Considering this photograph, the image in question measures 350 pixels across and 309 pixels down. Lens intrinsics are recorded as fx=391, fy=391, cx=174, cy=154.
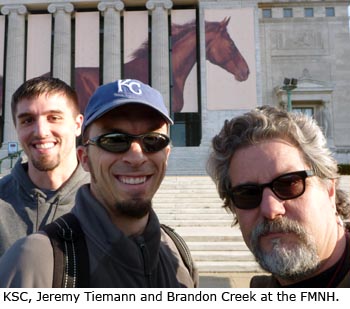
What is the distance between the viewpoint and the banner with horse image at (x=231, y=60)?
27781mm

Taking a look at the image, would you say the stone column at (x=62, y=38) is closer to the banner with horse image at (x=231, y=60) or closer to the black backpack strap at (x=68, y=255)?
the banner with horse image at (x=231, y=60)

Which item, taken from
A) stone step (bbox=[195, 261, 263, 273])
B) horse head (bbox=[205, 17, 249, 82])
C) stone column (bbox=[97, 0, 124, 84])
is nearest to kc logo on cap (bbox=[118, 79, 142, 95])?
stone step (bbox=[195, 261, 263, 273])

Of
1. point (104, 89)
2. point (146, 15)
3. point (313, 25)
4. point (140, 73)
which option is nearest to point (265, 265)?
point (104, 89)

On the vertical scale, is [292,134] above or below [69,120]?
below

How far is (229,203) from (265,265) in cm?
46

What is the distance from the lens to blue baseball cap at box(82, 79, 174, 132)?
6.45ft

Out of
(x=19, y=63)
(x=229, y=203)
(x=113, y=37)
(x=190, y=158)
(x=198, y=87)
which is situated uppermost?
(x=113, y=37)

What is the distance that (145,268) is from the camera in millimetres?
1908

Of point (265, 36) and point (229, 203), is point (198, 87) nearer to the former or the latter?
point (265, 36)

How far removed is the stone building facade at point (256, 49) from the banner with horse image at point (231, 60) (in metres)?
0.29

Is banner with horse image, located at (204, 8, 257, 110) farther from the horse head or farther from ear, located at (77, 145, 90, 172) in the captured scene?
ear, located at (77, 145, 90, 172)

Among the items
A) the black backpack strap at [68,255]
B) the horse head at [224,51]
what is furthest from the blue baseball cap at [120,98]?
the horse head at [224,51]

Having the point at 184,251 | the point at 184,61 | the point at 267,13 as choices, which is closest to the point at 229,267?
the point at 184,251

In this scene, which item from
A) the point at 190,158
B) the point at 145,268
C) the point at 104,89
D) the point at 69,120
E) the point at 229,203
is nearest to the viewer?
the point at 145,268
